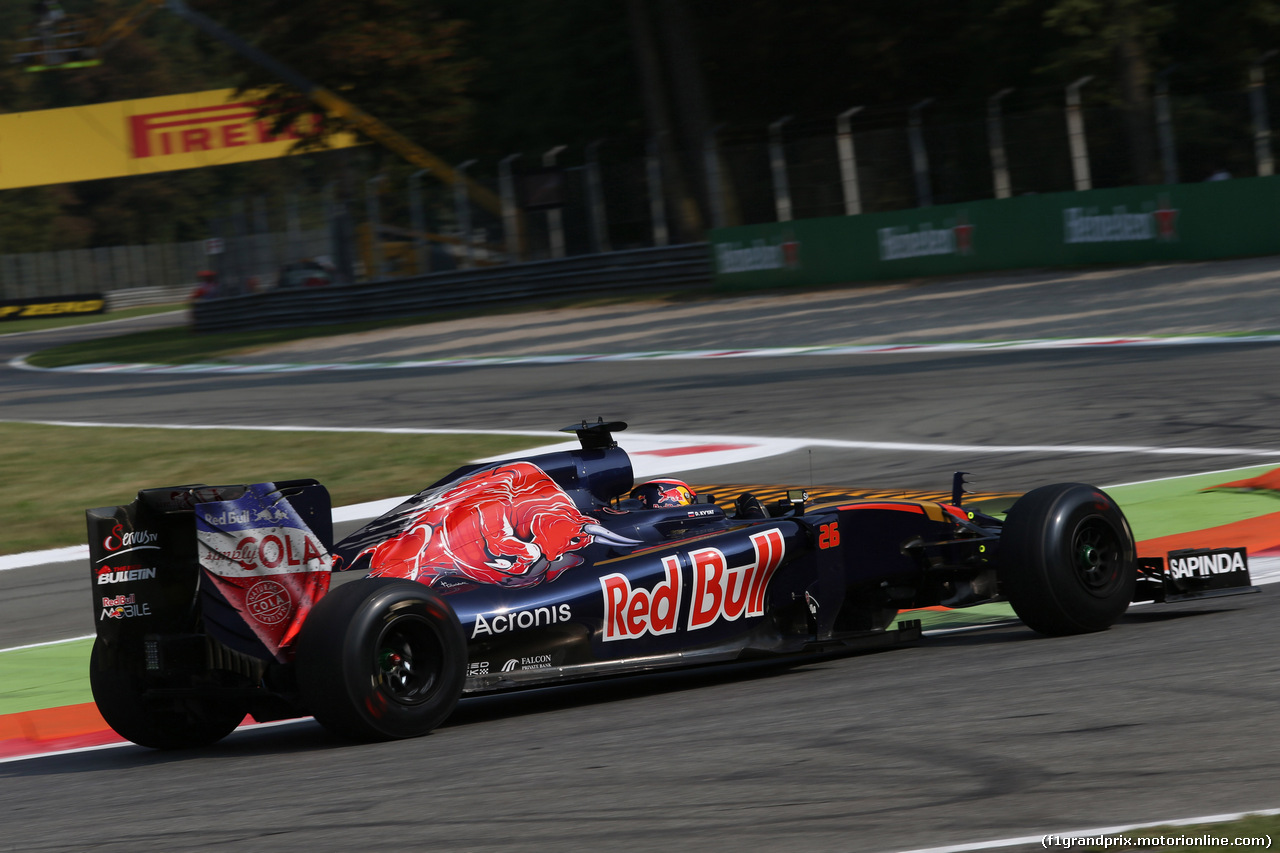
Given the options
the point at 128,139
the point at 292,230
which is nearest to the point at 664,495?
the point at 292,230

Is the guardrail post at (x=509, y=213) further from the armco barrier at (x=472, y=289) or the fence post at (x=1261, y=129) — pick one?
the fence post at (x=1261, y=129)

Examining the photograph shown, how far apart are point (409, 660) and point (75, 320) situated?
182ft

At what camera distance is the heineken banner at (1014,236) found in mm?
24875

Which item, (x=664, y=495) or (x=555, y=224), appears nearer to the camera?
(x=664, y=495)

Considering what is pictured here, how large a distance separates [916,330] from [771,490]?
15.5 metres

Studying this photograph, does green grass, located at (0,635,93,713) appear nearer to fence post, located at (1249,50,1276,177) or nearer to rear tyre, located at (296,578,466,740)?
rear tyre, located at (296,578,466,740)

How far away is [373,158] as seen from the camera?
4434cm

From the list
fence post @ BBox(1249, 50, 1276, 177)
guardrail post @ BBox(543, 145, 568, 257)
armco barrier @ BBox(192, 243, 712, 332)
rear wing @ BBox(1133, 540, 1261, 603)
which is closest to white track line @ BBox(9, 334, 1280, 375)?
armco barrier @ BBox(192, 243, 712, 332)

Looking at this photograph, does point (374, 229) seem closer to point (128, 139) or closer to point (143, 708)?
point (128, 139)

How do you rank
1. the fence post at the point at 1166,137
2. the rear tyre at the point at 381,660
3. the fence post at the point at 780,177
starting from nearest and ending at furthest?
the rear tyre at the point at 381,660 → the fence post at the point at 1166,137 → the fence post at the point at 780,177

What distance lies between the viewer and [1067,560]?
6586 mm

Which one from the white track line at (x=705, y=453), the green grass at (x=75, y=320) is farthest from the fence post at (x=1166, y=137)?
the green grass at (x=75, y=320)

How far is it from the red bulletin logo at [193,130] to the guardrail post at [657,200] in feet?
85.8

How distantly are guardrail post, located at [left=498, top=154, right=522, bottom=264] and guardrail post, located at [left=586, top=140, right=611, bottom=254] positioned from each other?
5.34 feet
